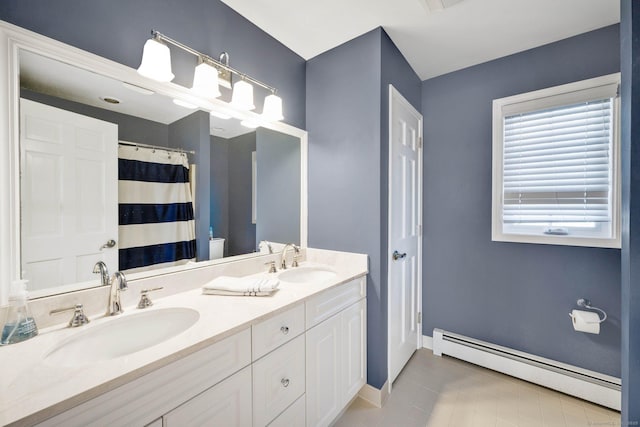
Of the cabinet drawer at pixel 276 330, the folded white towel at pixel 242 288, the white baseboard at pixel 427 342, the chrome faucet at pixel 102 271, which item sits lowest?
the white baseboard at pixel 427 342

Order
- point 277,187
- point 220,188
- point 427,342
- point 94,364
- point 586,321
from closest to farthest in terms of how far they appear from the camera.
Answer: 1. point 94,364
2. point 220,188
3. point 586,321
4. point 277,187
5. point 427,342

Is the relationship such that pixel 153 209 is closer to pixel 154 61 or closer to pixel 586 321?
pixel 154 61

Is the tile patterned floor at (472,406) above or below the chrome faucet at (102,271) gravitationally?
below

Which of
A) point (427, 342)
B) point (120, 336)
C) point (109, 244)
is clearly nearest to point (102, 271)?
point (109, 244)

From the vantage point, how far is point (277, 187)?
1.85 metres

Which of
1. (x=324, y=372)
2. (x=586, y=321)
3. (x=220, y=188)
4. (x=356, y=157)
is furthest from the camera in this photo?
(x=356, y=157)

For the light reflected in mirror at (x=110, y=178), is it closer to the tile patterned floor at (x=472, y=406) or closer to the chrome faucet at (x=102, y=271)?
the chrome faucet at (x=102, y=271)

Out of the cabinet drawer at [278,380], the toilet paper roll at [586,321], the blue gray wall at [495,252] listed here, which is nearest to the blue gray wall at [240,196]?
the cabinet drawer at [278,380]

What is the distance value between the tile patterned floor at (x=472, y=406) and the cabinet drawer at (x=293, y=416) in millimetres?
484

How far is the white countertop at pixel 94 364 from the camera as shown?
1.79 feet

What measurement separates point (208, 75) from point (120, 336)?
3.91 feet

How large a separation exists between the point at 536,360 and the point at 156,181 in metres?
2.64

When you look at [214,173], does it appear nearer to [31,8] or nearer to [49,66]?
[49,66]

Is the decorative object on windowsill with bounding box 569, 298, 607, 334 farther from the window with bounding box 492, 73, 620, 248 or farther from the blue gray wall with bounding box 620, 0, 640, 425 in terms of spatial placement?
the blue gray wall with bounding box 620, 0, 640, 425
